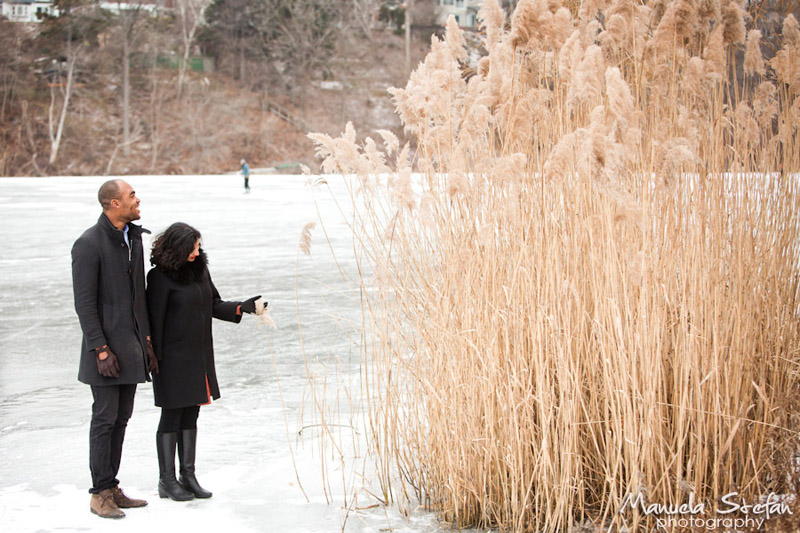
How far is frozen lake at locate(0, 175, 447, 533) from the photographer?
3.40 m

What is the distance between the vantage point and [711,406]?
9.46 feet

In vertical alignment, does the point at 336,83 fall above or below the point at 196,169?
above

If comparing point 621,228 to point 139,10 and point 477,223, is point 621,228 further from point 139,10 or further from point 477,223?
point 139,10

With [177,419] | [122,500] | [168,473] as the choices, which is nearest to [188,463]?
[168,473]

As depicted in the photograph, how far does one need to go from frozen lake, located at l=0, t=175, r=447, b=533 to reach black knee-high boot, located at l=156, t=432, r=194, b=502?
0.03 meters

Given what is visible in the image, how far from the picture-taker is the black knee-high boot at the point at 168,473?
11.6 feet

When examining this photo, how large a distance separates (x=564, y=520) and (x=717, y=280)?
3.26ft

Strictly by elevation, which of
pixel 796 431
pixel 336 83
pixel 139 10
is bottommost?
pixel 796 431

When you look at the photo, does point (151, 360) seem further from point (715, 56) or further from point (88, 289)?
point (715, 56)

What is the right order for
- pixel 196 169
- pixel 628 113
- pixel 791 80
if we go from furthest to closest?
1. pixel 196 169
2. pixel 791 80
3. pixel 628 113

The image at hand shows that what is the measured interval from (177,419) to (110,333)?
1.58 feet

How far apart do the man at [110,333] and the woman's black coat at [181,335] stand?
0.31 ft

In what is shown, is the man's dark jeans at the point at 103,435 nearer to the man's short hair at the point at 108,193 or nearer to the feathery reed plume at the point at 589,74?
the man's short hair at the point at 108,193

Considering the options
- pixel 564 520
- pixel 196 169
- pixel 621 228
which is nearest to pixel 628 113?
pixel 621 228
